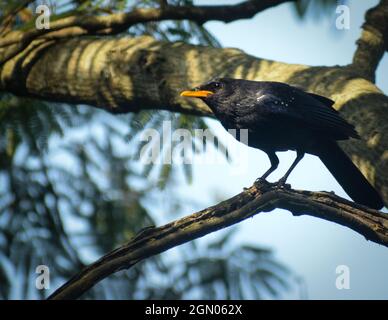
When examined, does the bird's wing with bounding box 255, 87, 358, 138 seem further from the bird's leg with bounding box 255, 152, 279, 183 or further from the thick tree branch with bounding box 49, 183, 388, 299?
the thick tree branch with bounding box 49, 183, 388, 299

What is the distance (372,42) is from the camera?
20.3 ft

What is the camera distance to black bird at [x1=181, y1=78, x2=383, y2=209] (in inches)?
222

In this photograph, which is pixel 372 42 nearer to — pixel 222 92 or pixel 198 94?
pixel 222 92

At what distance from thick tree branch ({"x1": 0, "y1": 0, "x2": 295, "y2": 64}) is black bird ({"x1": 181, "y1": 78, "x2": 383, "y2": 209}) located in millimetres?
673

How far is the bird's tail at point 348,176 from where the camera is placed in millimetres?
5586

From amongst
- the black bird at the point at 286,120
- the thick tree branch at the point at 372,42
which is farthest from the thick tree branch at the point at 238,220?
the thick tree branch at the point at 372,42

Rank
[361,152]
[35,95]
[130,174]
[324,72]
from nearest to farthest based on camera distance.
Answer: [361,152], [324,72], [35,95], [130,174]

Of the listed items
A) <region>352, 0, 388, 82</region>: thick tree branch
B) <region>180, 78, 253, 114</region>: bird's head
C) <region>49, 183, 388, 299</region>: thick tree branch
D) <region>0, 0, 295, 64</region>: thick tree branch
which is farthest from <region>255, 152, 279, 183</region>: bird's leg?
<region>49, 183, 388, 299</region>: thick tree branch

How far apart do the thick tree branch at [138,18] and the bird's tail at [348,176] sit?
1.41 metres

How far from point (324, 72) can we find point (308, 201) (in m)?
1.73

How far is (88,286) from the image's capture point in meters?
3.93

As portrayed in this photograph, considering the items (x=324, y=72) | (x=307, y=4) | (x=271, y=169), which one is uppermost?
(x=307, y=4)
